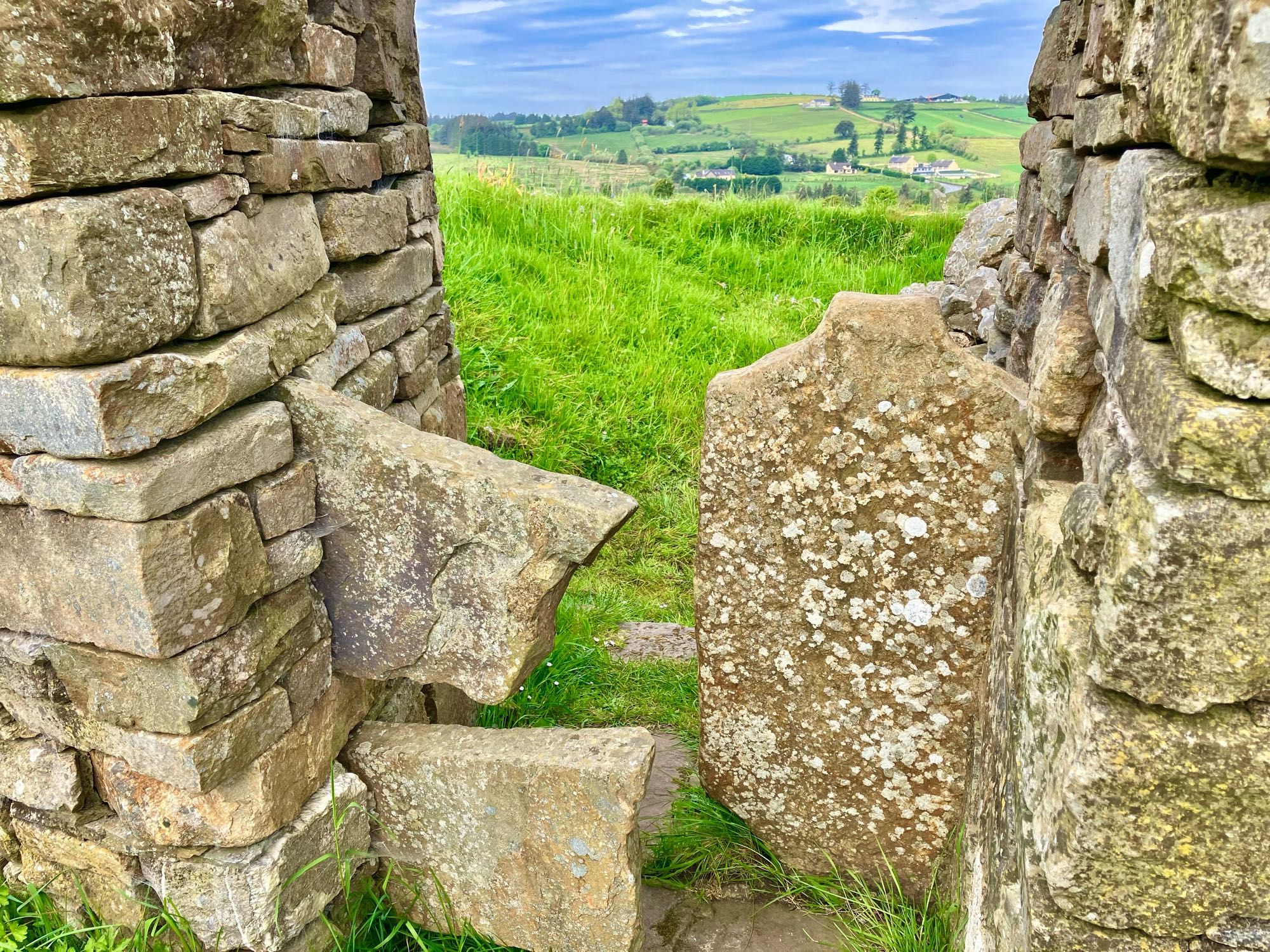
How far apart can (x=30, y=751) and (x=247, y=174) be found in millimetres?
1535

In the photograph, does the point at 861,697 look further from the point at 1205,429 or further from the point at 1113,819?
the point at 1205,429

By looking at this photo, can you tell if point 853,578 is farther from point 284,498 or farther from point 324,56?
point 324,56

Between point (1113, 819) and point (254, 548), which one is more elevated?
point (254, 548)

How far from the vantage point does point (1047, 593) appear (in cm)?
161

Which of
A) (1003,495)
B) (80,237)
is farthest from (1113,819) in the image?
(80,237)

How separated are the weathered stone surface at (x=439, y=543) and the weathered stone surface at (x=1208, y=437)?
50.2 inches

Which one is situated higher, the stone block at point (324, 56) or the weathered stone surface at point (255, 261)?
the stone block at point (324, 56)

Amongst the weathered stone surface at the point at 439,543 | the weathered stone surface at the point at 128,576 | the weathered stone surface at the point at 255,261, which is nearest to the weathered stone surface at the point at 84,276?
the weathered stone surface at the point at 255,261

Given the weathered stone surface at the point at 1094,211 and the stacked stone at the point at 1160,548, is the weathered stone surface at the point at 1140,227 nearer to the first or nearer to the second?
the stacked stone at the point at 1160,548

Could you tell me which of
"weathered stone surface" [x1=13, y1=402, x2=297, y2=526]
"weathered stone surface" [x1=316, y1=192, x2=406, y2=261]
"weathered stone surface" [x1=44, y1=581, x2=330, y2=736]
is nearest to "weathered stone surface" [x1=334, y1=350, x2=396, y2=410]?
"weathered stone surface" [x1=316, y1=192, x2=406, y2=261]

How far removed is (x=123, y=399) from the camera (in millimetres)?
1777

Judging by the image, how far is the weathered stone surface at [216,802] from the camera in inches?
85.3


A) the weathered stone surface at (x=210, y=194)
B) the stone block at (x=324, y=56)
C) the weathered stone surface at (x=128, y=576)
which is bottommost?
the weathered stone surface at (x=128, y=576)

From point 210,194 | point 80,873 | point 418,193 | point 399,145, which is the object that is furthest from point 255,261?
point 80,873
